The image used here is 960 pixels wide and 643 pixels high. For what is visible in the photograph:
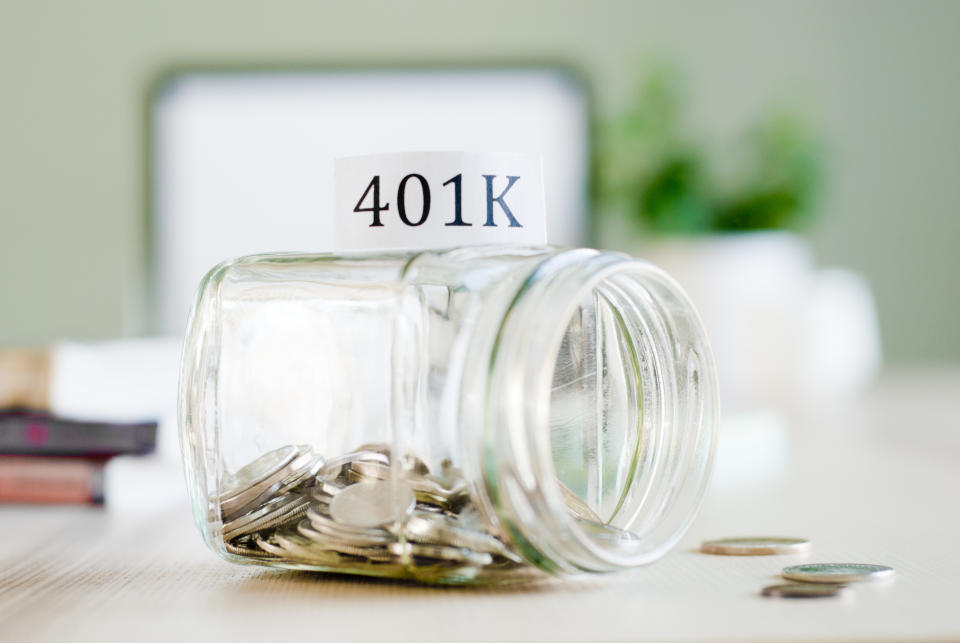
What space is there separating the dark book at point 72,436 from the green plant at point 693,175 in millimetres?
1692

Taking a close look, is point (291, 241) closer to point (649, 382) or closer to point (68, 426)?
point (68, 426)

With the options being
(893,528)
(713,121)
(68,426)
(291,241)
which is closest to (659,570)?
(893,528)

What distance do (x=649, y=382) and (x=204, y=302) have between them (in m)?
0.20

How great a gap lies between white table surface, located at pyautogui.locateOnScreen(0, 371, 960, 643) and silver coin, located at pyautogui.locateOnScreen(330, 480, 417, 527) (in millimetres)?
32

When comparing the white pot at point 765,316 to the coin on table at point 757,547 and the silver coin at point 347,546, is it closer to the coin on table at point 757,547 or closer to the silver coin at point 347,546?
the coin on table at point 757,547

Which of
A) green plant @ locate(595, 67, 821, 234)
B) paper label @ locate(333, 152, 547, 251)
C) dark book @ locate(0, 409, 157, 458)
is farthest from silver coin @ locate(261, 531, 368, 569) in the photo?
green plant @ locate(595, 67, 821, 234)

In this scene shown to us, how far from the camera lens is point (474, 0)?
339 centimetres

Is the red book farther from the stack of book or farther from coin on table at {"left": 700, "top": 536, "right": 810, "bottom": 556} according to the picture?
coin on table at {"left": 700, "top": 536, "right": 810, "bottom": 556}

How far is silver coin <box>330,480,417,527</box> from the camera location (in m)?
0.42

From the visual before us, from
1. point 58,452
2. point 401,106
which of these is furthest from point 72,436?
point 401,106

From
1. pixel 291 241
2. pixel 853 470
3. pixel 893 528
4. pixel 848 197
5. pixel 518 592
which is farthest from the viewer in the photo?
pixel 848 197

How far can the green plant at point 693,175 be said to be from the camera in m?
2.31

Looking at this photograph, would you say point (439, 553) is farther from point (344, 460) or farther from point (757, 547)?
point (757, 547)

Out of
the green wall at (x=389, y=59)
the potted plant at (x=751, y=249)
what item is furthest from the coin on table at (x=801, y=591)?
the green wall at (x=389, y=59)
